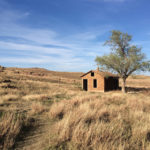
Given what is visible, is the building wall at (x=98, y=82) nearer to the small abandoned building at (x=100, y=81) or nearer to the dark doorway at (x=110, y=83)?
the small abandoned building at (x=100, y=81)

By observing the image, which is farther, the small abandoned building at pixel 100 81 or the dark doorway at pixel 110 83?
the dark doorway at pixel 110 83

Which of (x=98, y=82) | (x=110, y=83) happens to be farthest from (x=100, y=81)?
(x=110, y=83)

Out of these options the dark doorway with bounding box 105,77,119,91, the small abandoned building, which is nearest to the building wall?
the small abandoned building

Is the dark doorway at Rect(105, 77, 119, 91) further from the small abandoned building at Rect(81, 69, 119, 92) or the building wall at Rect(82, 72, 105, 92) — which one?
the building wall at Rect(82, 72, 105, 92)

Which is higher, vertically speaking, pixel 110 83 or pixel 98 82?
pixel 98 82

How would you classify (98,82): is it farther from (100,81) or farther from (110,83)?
(110,83)

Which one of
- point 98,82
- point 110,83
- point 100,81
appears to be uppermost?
point 100,81

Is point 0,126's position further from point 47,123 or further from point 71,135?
point 71,135

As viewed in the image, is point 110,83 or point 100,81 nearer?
point 100,81

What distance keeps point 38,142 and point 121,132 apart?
2.50 metres

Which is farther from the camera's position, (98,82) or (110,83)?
(110,83)

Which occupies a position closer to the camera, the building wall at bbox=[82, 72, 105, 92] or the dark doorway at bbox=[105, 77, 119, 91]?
the building wall at bbox=[82, 72, 105, 92]

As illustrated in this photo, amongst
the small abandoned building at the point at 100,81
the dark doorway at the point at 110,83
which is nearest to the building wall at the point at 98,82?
the small abandoned building at the point at 100,81

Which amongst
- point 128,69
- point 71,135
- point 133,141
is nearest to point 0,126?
point 71,135
